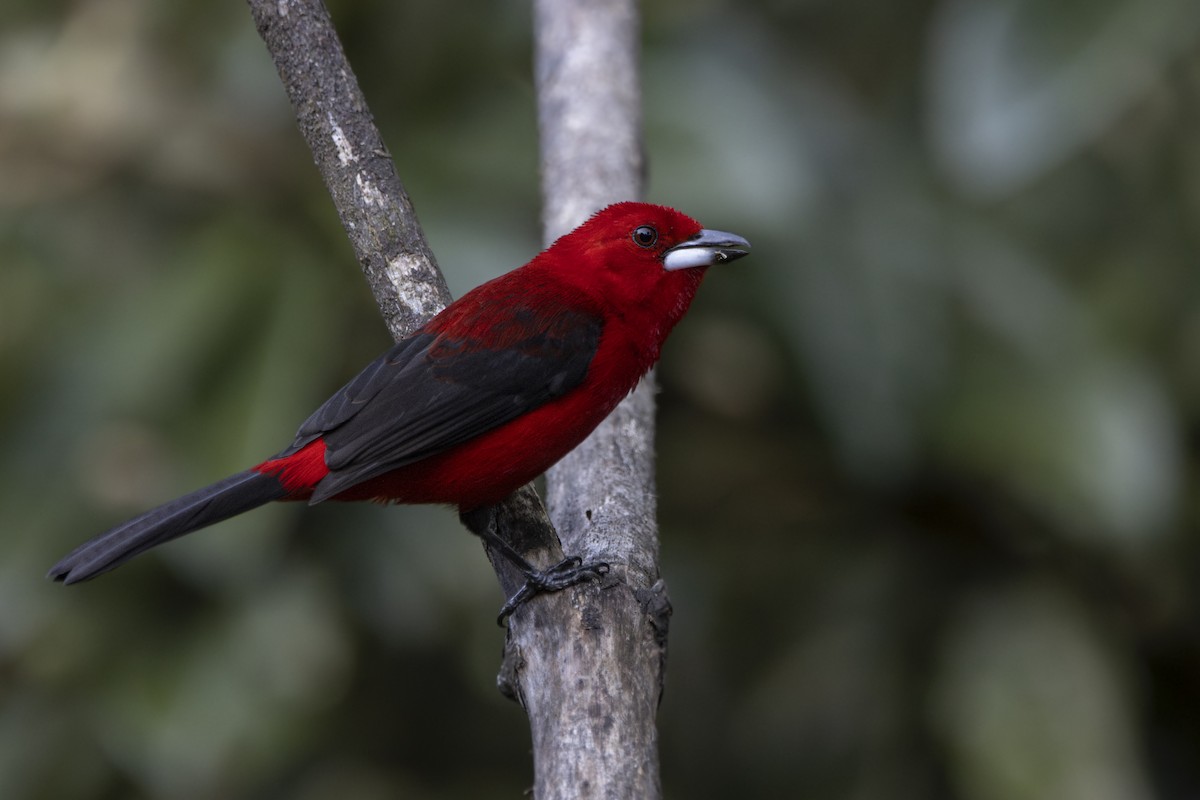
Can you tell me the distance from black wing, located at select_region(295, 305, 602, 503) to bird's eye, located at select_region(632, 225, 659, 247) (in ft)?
1.13

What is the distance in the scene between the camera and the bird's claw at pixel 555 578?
230 centimetres

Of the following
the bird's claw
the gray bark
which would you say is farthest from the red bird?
the bird's claw

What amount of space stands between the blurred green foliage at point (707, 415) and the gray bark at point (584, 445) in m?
0.58

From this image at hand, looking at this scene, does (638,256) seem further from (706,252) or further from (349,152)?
(349,152)

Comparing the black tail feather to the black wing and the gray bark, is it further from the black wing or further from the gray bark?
the gray bark

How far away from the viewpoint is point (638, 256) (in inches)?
121

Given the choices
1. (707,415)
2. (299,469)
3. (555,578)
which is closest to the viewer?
(555,578)

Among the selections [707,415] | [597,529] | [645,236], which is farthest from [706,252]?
[707,415]

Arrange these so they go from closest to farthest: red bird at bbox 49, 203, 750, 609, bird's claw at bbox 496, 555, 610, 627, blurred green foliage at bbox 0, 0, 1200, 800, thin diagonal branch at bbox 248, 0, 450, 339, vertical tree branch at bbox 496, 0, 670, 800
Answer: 1. vertical tree branch at bbox 496, 0, 670, 800
2. bird's claw at bbox 496, 555, 610, 627
3. red bird at bbox 49, 203, 750, 609
4. thin diagonal branch at bbox 248, 0, 450, 339
5. blurred green foliage at bbox 0, 0, 1200, 800

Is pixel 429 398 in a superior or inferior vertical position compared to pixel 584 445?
superior

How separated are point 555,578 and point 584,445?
26.2 inches

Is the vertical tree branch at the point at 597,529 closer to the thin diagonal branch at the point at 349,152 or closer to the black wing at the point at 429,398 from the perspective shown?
the black wing at the point at 429,398

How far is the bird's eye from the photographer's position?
3061mm

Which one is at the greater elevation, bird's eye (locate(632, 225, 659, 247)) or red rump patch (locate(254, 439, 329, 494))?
bird's eye (locate(632, 225, 659, 247))
